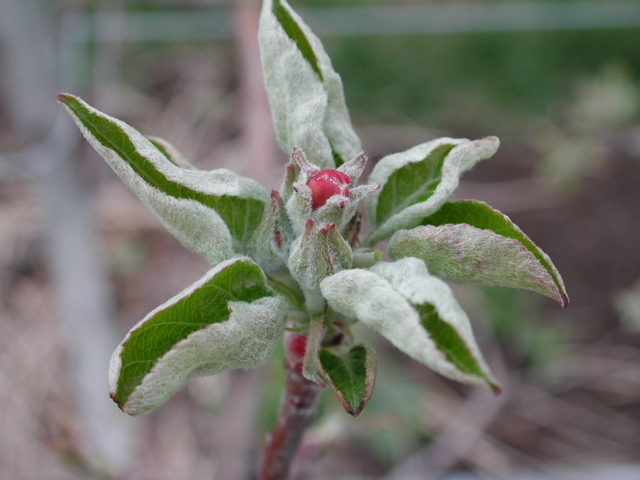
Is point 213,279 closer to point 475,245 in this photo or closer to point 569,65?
point 475,245

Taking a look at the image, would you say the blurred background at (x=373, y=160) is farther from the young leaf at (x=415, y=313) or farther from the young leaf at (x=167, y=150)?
the young leaf at (x=415, y=313)

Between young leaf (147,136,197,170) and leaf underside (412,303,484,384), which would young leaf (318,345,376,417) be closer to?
leaf underside (412,303,484,384)

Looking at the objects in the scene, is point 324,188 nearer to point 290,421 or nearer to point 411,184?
point 411,184

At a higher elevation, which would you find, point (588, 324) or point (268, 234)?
point (268, 234)

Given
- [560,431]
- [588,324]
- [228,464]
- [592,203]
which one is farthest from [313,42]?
[592,203]

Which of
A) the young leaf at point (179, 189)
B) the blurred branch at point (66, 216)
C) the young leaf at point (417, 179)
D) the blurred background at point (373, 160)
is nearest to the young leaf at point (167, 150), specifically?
the young leaf at point (179, 189)
